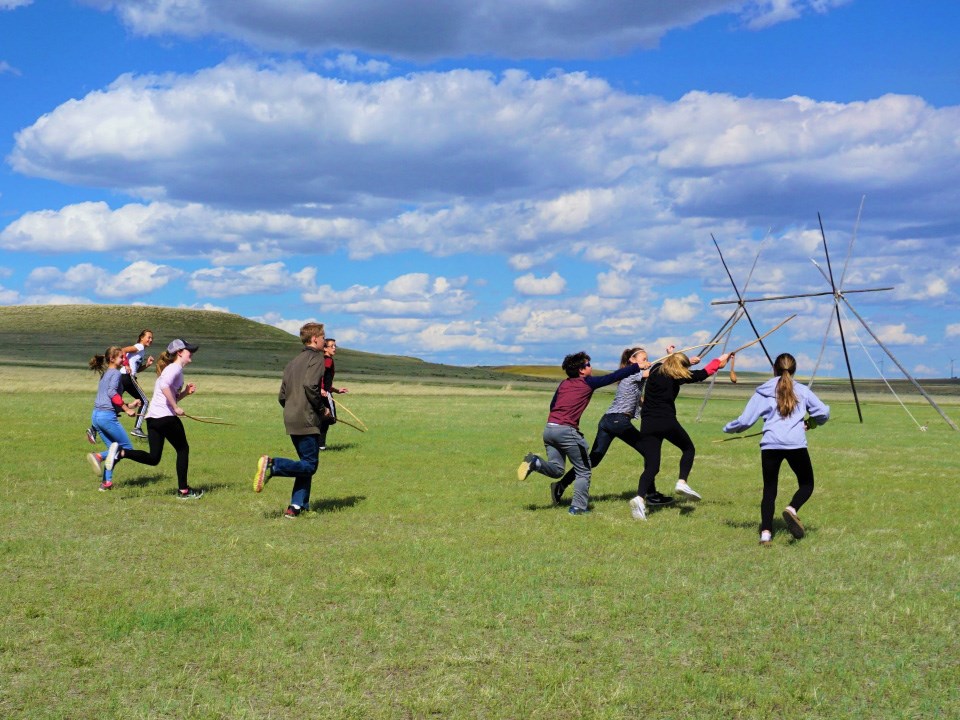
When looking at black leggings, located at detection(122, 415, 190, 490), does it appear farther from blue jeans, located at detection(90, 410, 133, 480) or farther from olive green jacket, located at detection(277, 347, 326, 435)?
olive green jacket, located at detection(277, 347, 326, 435)

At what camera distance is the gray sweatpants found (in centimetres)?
1303

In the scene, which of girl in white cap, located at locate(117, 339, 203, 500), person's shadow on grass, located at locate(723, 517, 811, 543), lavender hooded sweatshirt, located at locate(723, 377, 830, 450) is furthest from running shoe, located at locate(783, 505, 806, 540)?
girl in white cap, located at locate(117, 339, 203, 500)

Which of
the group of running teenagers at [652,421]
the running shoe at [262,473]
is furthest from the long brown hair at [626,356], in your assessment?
the running shoe at [262,473]

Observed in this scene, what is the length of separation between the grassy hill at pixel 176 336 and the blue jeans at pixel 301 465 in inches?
2838

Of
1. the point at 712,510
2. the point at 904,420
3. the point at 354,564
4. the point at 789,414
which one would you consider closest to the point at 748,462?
the point at 712,510

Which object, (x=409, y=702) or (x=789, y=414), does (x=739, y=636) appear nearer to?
(x=409, y=702)

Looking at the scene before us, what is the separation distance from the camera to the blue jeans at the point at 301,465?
1259 cm

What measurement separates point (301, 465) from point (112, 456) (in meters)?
4.28

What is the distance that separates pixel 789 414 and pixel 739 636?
431 cm

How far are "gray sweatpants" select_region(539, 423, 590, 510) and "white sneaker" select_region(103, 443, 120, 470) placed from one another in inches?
280

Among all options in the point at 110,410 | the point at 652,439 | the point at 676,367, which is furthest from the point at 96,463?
the point at 676,367

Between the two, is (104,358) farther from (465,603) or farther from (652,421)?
(465,603)

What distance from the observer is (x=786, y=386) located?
11.0m

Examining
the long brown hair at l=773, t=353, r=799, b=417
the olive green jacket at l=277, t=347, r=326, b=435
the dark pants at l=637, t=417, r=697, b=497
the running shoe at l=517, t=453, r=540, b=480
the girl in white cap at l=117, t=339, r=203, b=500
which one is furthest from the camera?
the girl in white cap at l=117, t=339, r=203, b=500
